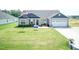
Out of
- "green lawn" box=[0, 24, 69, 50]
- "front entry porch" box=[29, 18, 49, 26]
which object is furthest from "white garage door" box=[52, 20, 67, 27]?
"green lawn" box=[0, 24, 69, 50]

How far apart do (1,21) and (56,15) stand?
30.6 feet

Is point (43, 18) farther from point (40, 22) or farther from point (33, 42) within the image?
point (33, 42)

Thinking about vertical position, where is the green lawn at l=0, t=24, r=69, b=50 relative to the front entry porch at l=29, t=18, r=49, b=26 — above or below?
above

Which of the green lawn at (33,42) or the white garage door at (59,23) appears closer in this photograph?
the green lawn at (33,42)

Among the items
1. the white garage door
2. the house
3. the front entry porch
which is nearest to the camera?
the white garage door

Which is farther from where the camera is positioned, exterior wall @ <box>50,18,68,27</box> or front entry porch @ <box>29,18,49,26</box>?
front entry porch @ <box>29,18,49,26</box>

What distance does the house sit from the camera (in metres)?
29.1

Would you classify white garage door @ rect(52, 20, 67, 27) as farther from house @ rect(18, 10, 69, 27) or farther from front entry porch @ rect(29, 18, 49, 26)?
front entry porch @ rect(29, 18, 49, 26)

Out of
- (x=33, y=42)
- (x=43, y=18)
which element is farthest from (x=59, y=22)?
(x=33, y=42)

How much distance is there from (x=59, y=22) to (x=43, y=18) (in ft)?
12.2

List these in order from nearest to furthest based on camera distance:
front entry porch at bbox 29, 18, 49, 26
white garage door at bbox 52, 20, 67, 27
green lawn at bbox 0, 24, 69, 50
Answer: green lawn at bbox 0, 24, 69, 50
white garage door at bbox 52, 20, 67, 27
front entry porch at bbox 29, 18, 49, 26

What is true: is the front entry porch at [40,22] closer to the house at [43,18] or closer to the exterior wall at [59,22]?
the house at [43,18]

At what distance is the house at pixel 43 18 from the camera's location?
2913 centimetres

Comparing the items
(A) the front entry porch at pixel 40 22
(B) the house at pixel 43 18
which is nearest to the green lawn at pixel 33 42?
(B) the house at pixel 43 18
